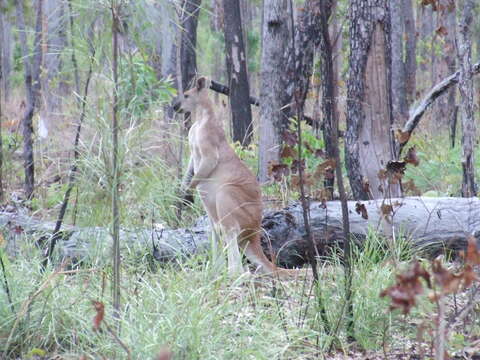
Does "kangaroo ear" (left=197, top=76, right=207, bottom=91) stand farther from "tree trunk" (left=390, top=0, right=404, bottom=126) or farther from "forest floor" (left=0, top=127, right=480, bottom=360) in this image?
"tree trunk" (left=390, top=0, right=404, bottom=126)

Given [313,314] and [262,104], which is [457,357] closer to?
[313,314]

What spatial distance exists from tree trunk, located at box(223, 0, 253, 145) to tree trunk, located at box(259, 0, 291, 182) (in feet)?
7.71

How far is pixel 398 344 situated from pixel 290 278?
1.37m

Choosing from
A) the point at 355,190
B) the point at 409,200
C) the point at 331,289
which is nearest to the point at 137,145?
the point at 331,289

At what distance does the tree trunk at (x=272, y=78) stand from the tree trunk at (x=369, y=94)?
6.00 ft

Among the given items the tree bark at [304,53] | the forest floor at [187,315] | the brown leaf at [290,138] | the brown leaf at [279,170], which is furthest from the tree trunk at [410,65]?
the brown leaf at [290,138]

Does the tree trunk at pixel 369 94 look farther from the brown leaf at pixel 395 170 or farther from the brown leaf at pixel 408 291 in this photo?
the brown leaf at pixel 408 291

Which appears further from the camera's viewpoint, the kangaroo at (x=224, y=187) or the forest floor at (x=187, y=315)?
the kangaroo at (x=224, y=187)

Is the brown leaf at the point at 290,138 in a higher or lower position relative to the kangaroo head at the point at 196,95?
→ lower

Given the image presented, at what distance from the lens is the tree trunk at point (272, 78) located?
979cm

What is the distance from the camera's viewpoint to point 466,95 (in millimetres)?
7941

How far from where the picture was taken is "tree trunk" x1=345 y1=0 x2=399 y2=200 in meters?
7.72

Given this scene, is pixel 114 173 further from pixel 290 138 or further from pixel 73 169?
pixel 290 138

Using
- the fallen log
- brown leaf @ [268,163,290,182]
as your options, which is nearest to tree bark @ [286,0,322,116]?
the fallen log
